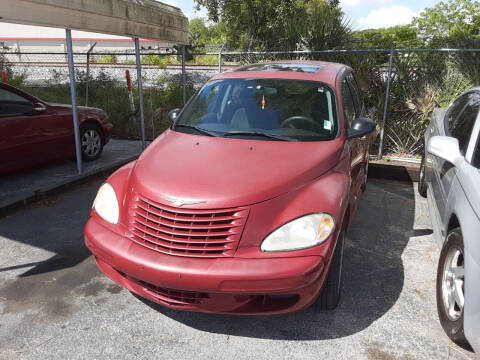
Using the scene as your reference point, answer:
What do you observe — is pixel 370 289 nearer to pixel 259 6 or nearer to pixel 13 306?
pixel 13 306

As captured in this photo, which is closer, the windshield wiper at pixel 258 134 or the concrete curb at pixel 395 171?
the windshield wiper at pixel 258 134

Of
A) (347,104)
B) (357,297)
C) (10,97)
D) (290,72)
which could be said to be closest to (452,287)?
(357,297)

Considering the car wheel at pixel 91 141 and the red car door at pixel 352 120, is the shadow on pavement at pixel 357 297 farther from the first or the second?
the car wheel at pixel 91 141

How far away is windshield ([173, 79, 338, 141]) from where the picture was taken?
3496 millimetres

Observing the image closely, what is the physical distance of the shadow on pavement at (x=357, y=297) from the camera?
9.38ft

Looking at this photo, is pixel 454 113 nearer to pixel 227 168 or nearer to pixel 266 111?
pixel 266 111

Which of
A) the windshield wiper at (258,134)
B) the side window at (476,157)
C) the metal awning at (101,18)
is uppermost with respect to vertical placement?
the metal awning at (101,18)

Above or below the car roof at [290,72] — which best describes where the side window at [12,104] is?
below

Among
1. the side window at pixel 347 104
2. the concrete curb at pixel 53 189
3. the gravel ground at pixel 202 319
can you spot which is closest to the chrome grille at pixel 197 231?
the gravel ground at pixel 202 319

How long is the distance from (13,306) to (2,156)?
3132 millimetres

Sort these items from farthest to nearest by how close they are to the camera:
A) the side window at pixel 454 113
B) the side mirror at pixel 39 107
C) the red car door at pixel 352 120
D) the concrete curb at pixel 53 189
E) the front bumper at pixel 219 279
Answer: the side mirror at pixel 39 107, the concrete curb at pixel 53 189, the side window at pixel 454 113, the red car door at pixel 352 120, the front bumper at pixel 219 279

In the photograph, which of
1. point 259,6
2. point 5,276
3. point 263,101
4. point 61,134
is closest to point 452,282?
point 263,101

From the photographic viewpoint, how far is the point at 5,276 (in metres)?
3.53

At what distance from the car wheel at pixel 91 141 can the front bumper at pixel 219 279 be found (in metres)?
4.55
